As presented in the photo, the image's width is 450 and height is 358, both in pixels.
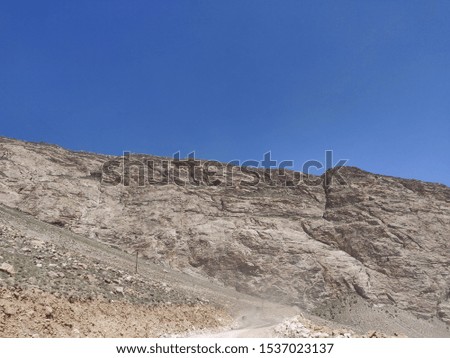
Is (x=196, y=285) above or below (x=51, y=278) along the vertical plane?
below

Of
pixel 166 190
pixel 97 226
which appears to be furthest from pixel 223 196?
→ pixel 97 226

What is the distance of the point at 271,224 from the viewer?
48.4 metres

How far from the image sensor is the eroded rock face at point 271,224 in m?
42.9

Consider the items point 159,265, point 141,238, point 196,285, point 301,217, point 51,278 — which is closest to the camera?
point 51,278

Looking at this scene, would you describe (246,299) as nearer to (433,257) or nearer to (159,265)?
(159,265)

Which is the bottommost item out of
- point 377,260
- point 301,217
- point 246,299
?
point 246,299

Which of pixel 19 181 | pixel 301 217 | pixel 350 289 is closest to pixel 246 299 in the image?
pixel 350 289

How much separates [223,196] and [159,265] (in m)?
13.7

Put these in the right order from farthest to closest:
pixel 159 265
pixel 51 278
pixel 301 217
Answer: pixel 301 217 < pixel 159 265 < pixel 51 278

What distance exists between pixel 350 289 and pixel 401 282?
6.06 m

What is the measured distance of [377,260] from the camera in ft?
153

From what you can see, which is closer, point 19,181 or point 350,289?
point 350,289

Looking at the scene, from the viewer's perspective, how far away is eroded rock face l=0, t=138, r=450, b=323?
4294cm

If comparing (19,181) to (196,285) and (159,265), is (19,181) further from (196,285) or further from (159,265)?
(196,285)
